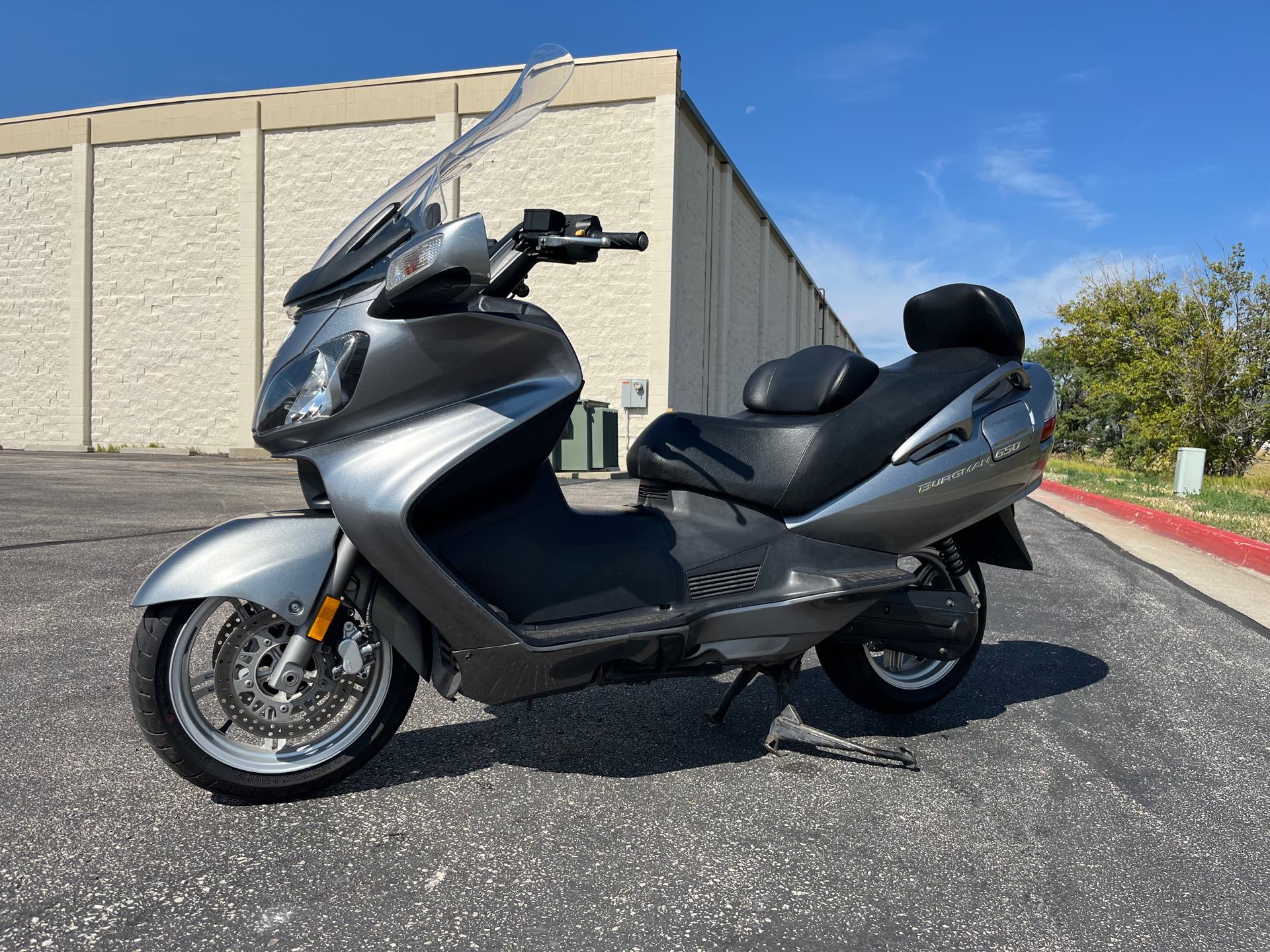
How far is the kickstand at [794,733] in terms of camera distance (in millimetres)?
2881

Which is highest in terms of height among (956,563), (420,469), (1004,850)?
(420,469)

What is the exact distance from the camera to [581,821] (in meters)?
2.49

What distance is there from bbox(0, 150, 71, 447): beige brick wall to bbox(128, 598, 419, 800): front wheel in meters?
25.8

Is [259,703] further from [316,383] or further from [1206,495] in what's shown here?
[1206,495]

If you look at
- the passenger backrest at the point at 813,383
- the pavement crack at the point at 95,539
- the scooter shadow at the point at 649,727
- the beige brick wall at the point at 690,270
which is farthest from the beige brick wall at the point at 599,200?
the passenger backrest at the point at 813,383

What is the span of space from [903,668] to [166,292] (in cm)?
2468

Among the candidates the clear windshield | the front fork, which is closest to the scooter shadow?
the front fork

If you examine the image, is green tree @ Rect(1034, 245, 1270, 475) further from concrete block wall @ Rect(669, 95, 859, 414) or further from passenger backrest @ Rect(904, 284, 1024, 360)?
passenger backrest @ Rect(904, 284, 1024, 360)

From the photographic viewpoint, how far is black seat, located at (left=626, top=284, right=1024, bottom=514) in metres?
2.98

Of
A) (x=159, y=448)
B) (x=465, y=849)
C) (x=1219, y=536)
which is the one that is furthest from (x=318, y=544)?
(x=159, y=448)

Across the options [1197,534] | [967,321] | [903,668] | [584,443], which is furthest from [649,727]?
[584,443]

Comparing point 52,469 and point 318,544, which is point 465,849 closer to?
point 318,544

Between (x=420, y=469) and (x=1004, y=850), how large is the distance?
1.80 metres

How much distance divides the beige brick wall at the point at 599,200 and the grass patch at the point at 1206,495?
9227 millimetres
